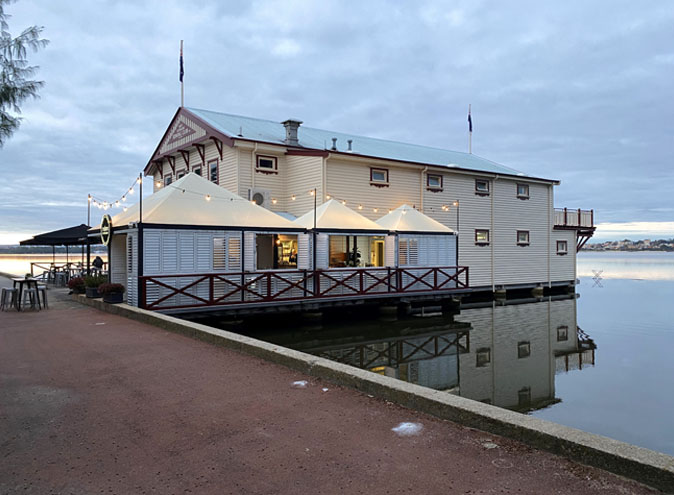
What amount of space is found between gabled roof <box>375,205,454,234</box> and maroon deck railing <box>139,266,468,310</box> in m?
1.57

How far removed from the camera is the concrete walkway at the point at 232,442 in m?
3.76

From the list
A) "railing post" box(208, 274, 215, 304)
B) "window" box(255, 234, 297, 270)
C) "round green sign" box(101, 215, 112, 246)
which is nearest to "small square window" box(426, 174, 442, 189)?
"window" box(255, 234, 297, 270)

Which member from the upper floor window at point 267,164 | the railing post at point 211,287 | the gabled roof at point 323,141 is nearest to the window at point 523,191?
the gabled roof at point 323,141

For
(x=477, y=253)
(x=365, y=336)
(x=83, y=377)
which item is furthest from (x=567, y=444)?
(x=477, y=253)

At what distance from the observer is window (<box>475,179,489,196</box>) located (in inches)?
994

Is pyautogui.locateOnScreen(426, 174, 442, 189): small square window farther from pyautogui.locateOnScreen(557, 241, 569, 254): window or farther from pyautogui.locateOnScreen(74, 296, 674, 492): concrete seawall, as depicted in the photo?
pyautogui.locateOnScreen(74, 296, 674, 492): concrete seawall

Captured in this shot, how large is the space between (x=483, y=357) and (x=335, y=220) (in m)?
6.86

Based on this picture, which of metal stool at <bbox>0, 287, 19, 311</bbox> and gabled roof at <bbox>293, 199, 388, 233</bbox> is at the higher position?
gabled roof at <bbox>293, 199, 388, 233</bbox>

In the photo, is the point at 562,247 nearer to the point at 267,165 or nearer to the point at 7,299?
the point at 267,165

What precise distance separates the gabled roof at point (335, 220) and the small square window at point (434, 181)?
18.8 feet

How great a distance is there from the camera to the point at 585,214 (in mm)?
30984

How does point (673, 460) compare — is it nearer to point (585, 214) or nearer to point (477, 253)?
point (477, 253)

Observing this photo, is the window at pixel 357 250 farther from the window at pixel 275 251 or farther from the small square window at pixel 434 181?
the small square window at pixel 434 181

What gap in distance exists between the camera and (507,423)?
4562 mm
